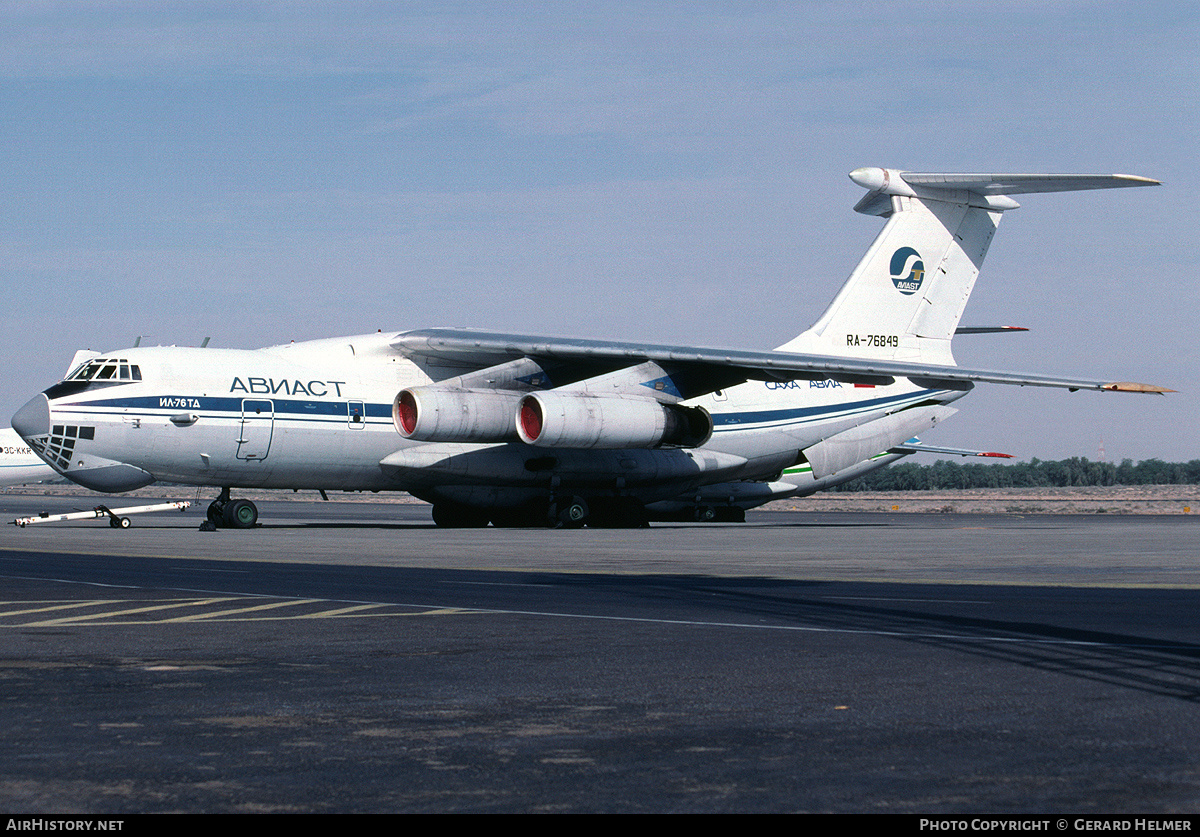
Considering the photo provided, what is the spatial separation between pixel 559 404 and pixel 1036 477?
10646 centimetres

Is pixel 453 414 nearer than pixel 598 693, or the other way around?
pixel 598 693

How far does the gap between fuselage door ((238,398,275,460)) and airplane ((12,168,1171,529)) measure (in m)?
0.05

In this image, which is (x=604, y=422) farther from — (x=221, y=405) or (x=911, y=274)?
(x=911, y=274)

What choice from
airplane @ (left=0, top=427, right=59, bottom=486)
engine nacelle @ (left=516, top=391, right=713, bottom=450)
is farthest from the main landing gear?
airplane @ (left=0, top=427, right=59, bottom=486)

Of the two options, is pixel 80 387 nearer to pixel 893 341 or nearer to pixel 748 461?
pixel 748 461

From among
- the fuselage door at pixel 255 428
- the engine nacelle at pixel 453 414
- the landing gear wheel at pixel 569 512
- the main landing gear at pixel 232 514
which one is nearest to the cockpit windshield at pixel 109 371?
the fuselage door at pixel 255 428

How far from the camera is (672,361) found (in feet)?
102

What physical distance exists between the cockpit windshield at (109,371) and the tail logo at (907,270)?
63.2 feet

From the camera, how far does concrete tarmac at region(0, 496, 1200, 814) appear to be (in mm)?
5180

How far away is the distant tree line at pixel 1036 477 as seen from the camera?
116250 mm

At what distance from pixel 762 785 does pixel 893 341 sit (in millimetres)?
31803

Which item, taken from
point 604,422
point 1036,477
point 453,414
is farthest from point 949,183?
point 1036,477

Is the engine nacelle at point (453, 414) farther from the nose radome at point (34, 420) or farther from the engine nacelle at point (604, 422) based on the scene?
the nose radome at point (34, 420)

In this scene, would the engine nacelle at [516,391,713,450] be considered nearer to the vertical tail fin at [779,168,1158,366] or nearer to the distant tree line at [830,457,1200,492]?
the vertical tail fin at [779,168,1158,366]
